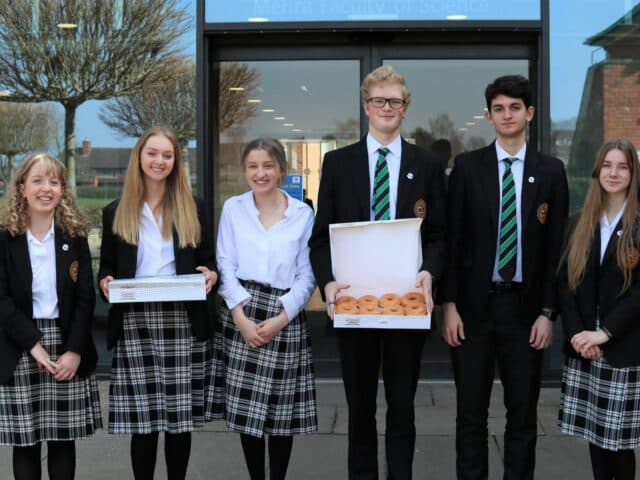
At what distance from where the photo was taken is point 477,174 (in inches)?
148

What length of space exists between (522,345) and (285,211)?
1.33 meters

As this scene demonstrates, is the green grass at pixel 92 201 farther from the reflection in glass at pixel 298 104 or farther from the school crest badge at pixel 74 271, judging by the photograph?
the school crest badge at pixel 74 271

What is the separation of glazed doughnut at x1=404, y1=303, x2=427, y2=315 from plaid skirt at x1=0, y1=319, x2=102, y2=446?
5.28 ft

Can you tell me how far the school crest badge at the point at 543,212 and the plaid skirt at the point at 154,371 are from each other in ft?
5.74

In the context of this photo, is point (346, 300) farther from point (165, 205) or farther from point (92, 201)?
point (92, 201)

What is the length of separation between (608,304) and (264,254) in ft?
5.36

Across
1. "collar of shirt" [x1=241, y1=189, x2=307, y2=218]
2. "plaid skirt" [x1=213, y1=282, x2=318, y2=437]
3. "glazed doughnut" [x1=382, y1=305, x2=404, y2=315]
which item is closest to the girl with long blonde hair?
"plaid skirt" [x1=213, y1=282, x2=318, y2=437]

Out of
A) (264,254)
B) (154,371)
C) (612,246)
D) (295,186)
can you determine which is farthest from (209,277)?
(295,186)

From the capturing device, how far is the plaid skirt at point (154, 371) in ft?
12.3

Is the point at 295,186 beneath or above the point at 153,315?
above

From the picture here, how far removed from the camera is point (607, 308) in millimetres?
3564

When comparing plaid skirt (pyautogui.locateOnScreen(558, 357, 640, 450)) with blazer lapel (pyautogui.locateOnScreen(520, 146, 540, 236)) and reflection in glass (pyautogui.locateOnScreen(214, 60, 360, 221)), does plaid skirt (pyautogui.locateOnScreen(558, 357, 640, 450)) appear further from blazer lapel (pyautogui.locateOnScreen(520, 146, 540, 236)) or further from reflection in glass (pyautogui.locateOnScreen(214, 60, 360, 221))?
reflection in glass (pyautogui.locateOnScreen(214, 60, 360, 221))

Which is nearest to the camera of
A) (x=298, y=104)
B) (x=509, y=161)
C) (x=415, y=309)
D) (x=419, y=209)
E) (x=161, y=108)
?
(x=415, y=309)

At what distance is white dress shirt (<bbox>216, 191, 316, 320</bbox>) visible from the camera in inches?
149
